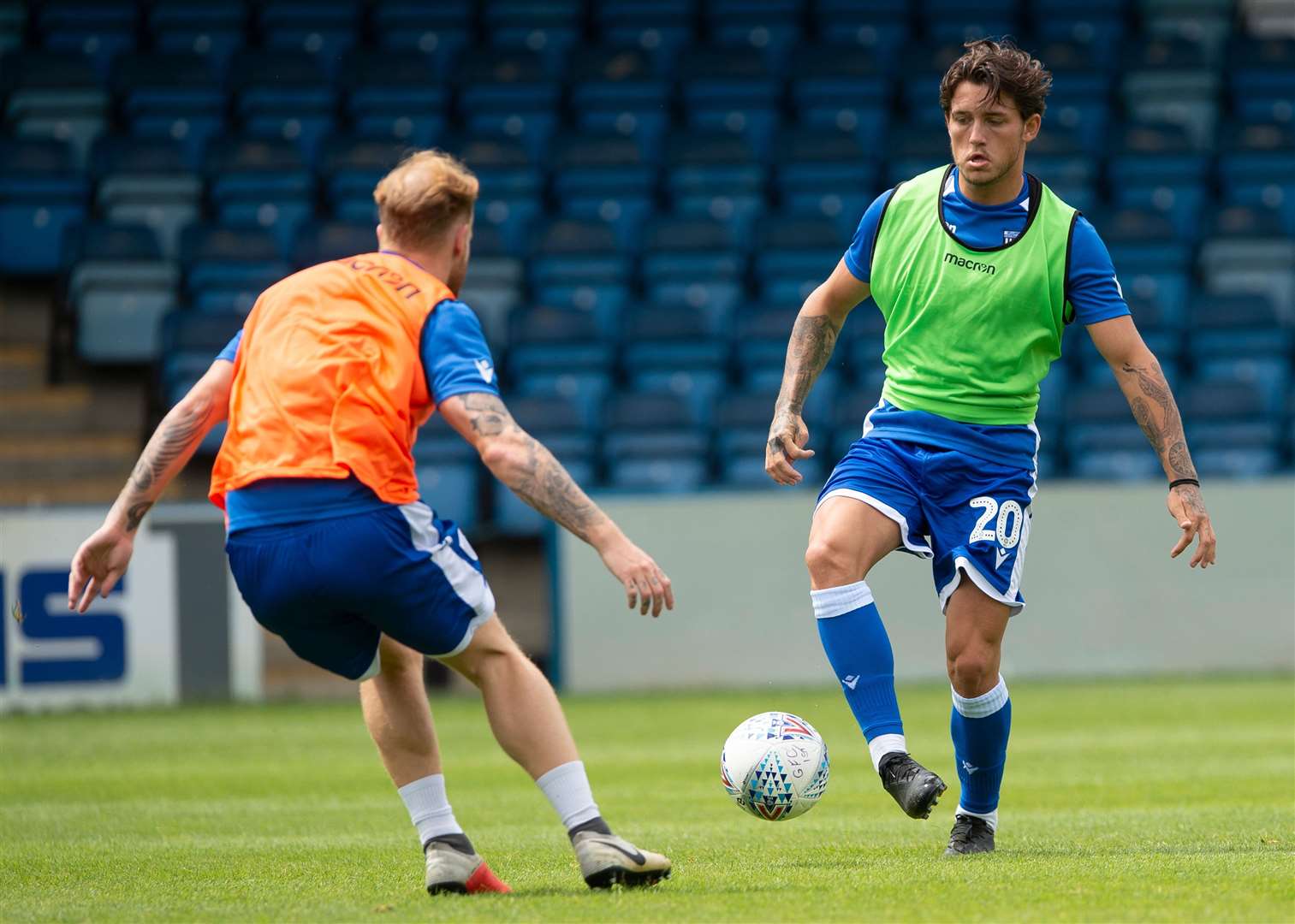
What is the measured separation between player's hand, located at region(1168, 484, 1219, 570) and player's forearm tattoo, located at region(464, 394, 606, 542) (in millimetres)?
1962

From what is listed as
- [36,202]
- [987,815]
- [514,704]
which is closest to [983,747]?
[987,815]

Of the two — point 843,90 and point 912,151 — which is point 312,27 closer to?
point 843,90

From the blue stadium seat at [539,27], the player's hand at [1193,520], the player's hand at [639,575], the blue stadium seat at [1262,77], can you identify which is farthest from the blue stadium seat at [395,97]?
the player's hand at [639,575]

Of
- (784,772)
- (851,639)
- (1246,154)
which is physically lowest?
(784,772)

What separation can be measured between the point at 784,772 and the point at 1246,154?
1445cm

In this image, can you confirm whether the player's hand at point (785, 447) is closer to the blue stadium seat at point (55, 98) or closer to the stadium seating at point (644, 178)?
the stadium seating at point (644, 178)

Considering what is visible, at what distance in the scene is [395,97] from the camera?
17969mm

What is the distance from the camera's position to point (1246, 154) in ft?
59.6

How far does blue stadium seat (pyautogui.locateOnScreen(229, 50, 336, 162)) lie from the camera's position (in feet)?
58.0

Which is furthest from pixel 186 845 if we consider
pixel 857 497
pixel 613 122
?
pixel 613 122

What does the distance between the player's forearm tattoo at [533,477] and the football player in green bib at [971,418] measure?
1289mm

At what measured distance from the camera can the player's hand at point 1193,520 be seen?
5.36 m

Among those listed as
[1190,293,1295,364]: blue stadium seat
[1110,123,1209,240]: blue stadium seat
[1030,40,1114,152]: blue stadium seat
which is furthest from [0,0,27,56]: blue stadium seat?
[1190,293,1295,364]: blue stadium seat

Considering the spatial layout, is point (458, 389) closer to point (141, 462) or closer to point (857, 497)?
point (141, 462)
